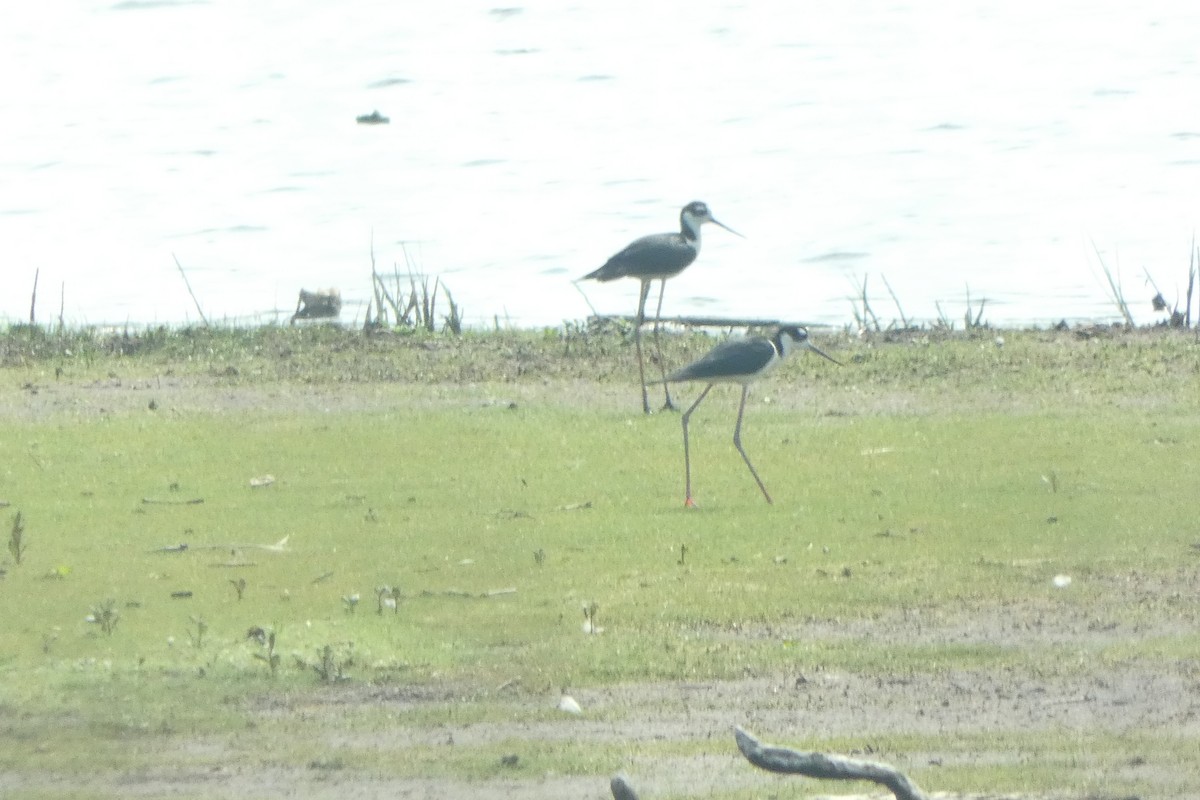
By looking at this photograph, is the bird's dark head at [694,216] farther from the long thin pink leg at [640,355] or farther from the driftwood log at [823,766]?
the driftwood log at [823,766]

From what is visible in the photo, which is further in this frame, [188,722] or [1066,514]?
[1066,514]

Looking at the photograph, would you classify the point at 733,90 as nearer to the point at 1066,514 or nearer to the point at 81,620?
the point at 1066,514

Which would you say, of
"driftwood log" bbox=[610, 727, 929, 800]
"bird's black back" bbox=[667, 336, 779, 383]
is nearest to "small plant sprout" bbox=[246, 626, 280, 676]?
"driftwood log" bbox=[610, 727, 929, 800]

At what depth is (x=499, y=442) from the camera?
37.0ft

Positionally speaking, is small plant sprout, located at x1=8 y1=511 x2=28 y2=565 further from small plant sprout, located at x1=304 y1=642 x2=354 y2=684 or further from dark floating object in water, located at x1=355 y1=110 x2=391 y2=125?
dark floating object in water, located at x1=355 y1=110 x2=391 y2=125

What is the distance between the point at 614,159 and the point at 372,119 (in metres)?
4.75

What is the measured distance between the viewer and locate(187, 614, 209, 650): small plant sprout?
728cm

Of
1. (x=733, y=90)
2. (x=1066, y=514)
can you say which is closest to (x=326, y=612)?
(x=1066, y=514)

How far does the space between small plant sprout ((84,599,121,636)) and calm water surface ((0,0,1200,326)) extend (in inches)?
380

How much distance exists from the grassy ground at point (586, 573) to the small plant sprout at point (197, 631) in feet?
0.08

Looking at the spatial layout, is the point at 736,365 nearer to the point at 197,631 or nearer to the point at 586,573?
Answer: the point at 586,573

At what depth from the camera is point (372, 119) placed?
96.7 ft

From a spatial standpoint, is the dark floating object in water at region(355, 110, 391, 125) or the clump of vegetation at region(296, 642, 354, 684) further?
the dark floating object in water at region(355, 110, 391, 125)

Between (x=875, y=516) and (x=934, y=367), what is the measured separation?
386cm
